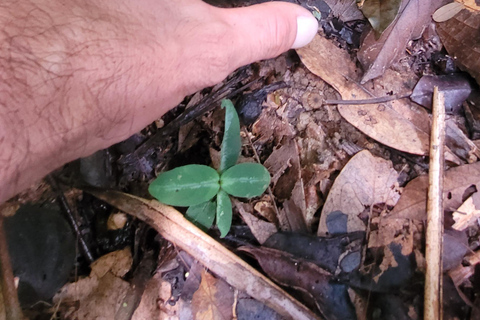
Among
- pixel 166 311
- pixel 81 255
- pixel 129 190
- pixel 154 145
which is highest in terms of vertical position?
pixel 154 145

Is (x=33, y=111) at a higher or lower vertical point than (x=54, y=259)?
higher

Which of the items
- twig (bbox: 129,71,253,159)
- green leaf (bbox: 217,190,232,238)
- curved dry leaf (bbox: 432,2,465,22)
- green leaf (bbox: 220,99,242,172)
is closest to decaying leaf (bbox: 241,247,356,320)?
green leaf (bbox: 217,190,232,238)

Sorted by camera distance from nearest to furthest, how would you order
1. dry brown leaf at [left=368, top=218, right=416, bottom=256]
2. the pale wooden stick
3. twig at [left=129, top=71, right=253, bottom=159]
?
the pale wooden stick < dry brown leaf at [left=368, top=218, right=416, bottom=256] < twig at [left=129, top=71, right=253, bottom=159]

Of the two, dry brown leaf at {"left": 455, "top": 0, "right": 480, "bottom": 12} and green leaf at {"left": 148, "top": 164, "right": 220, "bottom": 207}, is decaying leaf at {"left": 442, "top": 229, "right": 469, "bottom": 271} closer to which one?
green leaf at {"left": 148, "top": 164, "right": 220, "bottom": 207}

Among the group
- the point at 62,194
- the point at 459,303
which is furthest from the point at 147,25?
the point at 459,303

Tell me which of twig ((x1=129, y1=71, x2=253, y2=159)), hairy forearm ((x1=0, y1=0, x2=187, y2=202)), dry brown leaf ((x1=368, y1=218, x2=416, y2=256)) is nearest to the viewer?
hairy forearm ((x1=0, y1=0, x2=187, y2=202))

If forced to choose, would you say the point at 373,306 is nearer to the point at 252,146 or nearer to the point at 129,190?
the point at 252,146

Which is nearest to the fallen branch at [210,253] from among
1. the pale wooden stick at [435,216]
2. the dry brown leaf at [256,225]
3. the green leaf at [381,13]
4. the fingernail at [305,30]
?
the dry brown leaf at [256,225]

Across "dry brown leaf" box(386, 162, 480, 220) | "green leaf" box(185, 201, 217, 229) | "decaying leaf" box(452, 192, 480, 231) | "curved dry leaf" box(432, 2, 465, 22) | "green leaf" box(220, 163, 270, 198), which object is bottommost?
"decaying leaf" box(452, 192, 480, 231)
